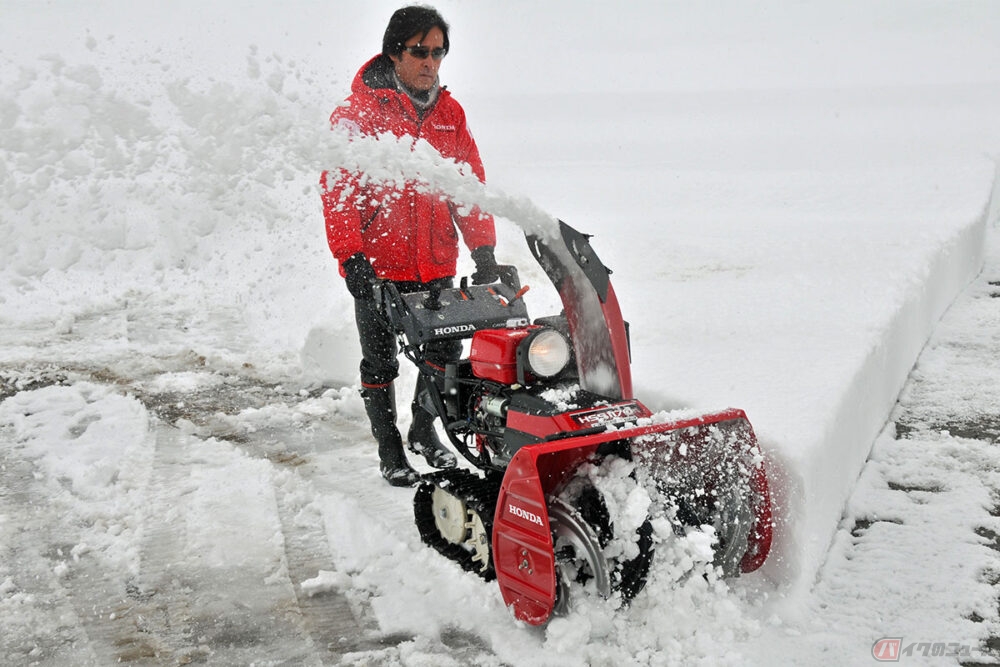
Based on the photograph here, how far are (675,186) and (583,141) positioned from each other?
3955mm

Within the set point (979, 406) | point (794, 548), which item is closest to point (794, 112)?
point (979, 406)

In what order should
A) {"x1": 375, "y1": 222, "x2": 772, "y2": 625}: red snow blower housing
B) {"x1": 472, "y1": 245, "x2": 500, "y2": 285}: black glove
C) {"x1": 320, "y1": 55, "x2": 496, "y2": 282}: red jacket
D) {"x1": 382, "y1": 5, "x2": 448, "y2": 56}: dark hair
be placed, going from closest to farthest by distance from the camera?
{"x1": 375, "y1": 222, "x2": 772, "y2": 625}: red snow blower housing, {"x1": 382, "y1": 5, "x2": 448, "y2": 56}: dark hair, {"x1": 320, "y1": 55, "x2": 496, "y2": 282}: red jacket, {"x1": 472, "y1": 245, "x2": 500, "y2": 285}: black glove

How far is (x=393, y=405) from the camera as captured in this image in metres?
4.08

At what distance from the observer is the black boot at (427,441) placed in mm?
4027

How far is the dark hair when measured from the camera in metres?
3.44

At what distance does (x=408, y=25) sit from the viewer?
3.46m

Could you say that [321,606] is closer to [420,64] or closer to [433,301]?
Result: [433,301]

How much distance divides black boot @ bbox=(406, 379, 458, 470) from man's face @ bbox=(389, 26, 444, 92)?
1.34 meters

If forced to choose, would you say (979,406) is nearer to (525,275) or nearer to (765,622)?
(765,622)

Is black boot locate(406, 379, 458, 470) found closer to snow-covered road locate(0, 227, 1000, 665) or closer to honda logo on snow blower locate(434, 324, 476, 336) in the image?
snow-covered road locate(0, 227, 1000, 665)

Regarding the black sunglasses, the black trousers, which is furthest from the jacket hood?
the black trousers

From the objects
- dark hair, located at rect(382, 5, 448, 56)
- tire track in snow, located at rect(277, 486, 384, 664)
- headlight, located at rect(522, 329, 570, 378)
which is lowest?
tire track in snow, located at rect(277, 486, 384, 664)

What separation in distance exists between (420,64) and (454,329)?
44.8 inches

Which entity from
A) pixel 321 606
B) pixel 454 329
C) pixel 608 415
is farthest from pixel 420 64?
pixel 321 606
